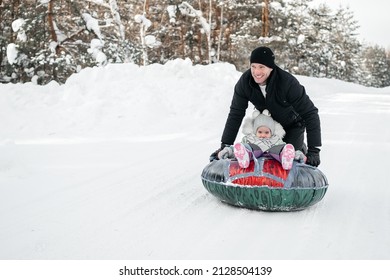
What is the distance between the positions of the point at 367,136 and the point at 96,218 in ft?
16.5

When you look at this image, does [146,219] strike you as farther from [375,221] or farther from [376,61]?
[376,61]

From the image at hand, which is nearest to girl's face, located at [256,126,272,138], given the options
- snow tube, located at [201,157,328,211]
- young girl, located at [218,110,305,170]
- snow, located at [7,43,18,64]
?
young girl, located at [218,110,305,170]

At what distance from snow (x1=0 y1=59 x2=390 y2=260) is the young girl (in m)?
0.43

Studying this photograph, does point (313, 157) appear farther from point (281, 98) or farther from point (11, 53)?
point (11, 53)

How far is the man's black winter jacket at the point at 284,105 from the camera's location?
11.5ft

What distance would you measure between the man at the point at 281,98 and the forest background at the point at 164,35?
9449 millimetres

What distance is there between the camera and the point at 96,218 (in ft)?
9.96

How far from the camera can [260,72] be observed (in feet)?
11.3

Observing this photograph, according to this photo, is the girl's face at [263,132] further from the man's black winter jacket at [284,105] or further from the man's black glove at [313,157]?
the man's black glove at [313,157]

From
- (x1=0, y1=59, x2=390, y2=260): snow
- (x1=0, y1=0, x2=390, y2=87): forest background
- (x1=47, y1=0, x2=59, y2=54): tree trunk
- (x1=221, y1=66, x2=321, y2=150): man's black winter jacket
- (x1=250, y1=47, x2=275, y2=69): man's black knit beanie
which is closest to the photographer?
(x1=0, y1=59, x2=390, y2=260): snow

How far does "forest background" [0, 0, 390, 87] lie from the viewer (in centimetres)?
1273

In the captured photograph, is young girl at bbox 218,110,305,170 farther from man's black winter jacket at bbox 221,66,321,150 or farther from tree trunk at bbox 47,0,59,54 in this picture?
tree trunk at bbox 47,0,59,54

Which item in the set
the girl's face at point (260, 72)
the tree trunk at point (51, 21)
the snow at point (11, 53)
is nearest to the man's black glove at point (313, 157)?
the girl's face at point (260, 72)

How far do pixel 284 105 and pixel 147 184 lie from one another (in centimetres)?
149
